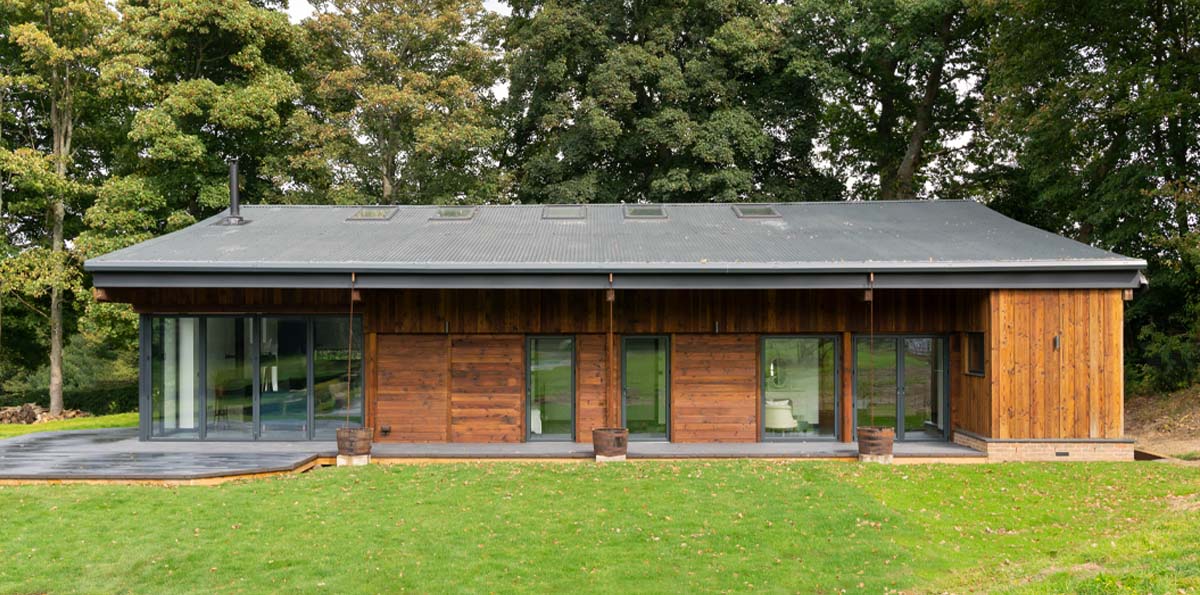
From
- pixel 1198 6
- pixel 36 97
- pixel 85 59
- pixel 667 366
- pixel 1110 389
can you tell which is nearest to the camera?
pixel 1110 389

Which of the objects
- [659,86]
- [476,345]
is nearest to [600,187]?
[659,86]

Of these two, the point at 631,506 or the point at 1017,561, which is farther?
the point at 631,506

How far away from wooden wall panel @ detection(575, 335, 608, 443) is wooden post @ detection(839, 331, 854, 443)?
3.59 meters

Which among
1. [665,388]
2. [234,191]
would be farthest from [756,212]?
[234,191]

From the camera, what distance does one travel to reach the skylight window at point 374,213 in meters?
14.5

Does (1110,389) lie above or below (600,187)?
below

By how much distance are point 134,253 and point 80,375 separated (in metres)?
17.3

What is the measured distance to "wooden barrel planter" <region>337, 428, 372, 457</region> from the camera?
34.9 feet

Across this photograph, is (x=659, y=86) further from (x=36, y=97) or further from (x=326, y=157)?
(x=36, y=97)

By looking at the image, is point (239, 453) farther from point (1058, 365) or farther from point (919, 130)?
point (919, 130)

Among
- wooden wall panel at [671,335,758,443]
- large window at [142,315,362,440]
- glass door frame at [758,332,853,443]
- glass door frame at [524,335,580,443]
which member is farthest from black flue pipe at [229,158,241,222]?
glass door frame at [758,332,853,443]

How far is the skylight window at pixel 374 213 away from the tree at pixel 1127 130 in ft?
44.2

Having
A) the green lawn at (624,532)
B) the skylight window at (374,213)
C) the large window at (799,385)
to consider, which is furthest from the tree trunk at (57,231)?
the large window at (799,385)

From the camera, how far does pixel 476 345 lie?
1209cm
